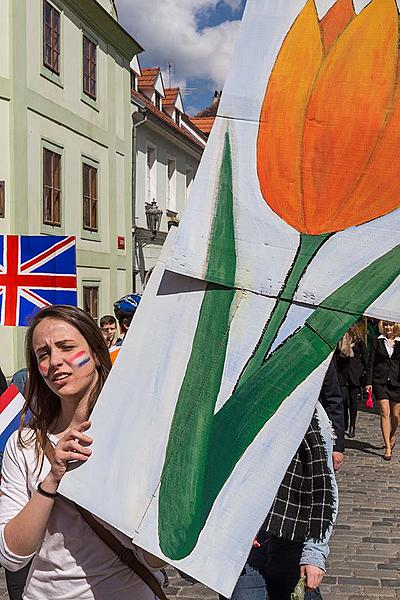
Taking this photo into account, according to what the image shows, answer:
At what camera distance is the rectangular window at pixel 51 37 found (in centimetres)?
1798

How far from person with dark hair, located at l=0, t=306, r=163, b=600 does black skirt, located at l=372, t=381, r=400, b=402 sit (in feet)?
27.6

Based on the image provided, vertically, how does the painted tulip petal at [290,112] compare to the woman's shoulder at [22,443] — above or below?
above

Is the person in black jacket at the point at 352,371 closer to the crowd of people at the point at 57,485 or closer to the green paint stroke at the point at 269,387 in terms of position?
the crowd of people at the point at 57,485

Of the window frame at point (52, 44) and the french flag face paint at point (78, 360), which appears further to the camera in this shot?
the window frame at point (52, 44)

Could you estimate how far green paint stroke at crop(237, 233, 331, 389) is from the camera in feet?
6.51

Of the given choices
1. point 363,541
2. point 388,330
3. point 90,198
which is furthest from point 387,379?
point 90,198

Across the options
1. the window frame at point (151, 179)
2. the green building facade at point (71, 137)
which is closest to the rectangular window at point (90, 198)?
the green building facade at point (71, 137)

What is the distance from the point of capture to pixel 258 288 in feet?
6.68

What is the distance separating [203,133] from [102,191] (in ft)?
50.6

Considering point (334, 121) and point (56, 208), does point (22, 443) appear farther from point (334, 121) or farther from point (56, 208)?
point (56, 208)

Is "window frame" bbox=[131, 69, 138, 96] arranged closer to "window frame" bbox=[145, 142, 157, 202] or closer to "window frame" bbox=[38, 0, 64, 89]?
"window frame" bbox=[145, 142, 157, 202]

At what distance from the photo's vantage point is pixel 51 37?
1838 centimetres

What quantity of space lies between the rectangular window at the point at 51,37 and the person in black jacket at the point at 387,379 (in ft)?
33.6

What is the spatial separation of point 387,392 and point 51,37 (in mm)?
11369
